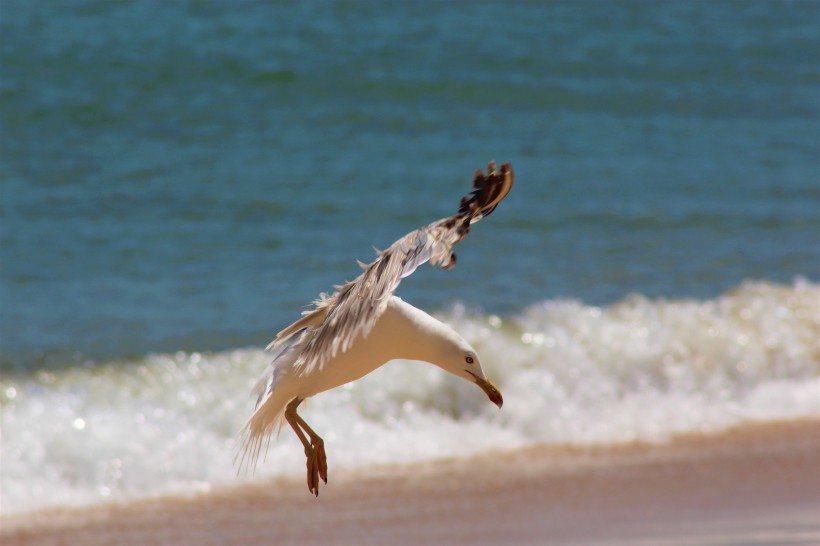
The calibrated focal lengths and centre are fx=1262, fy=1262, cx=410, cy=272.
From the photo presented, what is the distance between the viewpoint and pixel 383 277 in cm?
376

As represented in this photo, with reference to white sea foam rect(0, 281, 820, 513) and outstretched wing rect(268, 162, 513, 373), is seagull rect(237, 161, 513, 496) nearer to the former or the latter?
outstretched wing rect(268, 162, 513, 373)

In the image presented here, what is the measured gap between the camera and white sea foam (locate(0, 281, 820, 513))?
6805 mm

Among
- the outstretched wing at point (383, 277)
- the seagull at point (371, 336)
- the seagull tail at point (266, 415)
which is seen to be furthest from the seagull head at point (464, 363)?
the seagull tail at point (266, 415)

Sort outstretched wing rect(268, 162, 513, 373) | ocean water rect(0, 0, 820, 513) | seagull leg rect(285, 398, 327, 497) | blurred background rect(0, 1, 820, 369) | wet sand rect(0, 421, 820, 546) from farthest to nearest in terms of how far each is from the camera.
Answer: blurred background rect(0, 1, 820, 369), ocean water rect(0, 0, 820, 513), wet sand rect(0, 421, 820, 546), seagull leg rect(285, 398, 327, 497), outstretched wing rect(268, 162, 513, 373)

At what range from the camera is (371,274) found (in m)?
3.89

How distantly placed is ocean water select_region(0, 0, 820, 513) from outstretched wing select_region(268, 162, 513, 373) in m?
2.94

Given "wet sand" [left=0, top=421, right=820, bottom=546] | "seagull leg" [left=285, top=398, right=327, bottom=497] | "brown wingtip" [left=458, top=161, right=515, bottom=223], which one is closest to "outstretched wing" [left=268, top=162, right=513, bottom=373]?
"brown wingtip" [left=458, top=161, right=515, bottom=223]

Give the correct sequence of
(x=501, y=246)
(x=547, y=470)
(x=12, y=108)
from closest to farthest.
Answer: (x=547, y=470) < (x=501, y=246) < (x=12, y=108)

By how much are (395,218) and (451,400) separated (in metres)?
3.54

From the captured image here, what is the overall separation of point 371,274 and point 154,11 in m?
12.3

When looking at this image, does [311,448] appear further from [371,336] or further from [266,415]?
[371,336]

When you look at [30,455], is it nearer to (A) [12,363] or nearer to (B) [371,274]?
(A) [12,363]

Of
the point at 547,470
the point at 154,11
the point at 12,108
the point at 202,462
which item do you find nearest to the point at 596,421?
the point at 547,470

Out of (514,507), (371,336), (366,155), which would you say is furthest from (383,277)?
(366,155)
